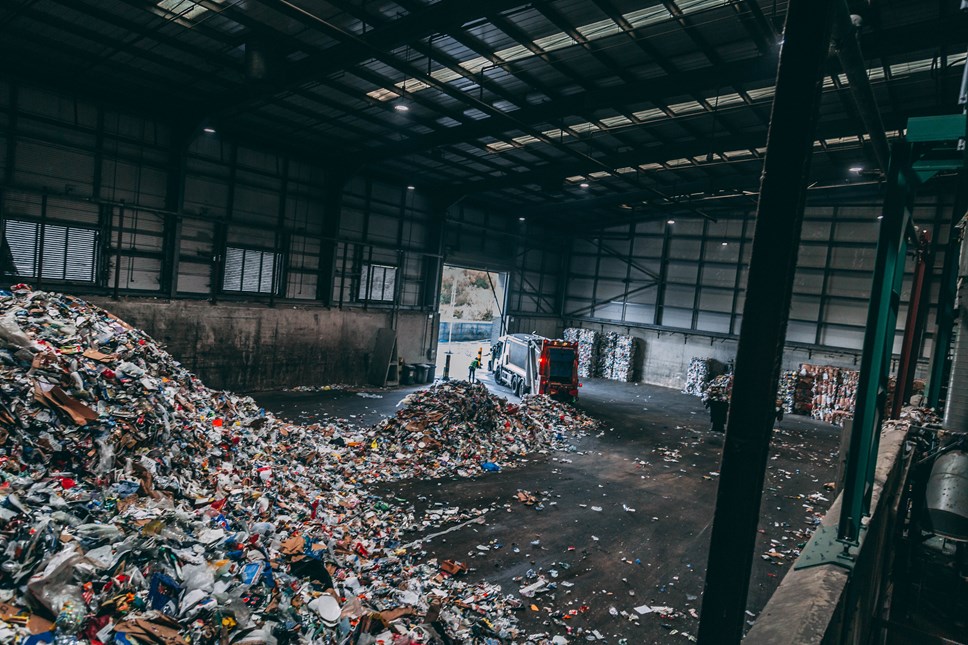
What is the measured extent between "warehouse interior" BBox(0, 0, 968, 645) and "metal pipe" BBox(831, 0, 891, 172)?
41 millimetres

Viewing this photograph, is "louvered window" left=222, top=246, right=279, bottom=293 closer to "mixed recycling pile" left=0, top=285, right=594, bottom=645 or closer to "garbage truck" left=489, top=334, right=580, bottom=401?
"mixed recycling pile" left=0, top=285, right=594, bottom=645

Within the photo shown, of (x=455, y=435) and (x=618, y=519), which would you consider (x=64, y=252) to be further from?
(x=618, y=519)

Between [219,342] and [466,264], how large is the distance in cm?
1075

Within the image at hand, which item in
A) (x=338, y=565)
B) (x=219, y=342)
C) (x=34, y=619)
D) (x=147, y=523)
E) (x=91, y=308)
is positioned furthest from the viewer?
(x=219, y=342)

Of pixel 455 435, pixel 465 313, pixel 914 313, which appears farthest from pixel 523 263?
pixel 914 313

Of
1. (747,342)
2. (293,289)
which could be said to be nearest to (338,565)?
(747,342)

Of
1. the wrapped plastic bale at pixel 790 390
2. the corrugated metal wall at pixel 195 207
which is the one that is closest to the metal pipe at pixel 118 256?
the corrugated metal wall at pixel 195 207

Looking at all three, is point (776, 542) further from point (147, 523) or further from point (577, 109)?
point (577, 109)

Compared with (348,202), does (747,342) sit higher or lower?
lower

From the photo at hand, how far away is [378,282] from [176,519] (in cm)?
1495

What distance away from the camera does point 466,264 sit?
73.2 ft

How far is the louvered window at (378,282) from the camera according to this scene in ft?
61.6

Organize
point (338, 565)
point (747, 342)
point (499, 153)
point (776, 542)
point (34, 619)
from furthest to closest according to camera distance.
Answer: point (499, 153), point (776, 542), point (338, 565), point (34, 619), point (747, 342)

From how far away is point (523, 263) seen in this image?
81.9ft
